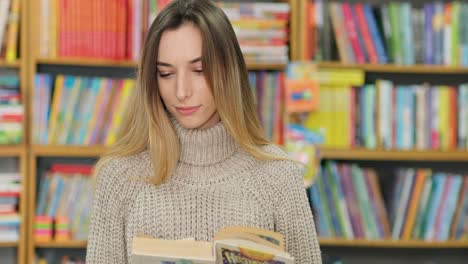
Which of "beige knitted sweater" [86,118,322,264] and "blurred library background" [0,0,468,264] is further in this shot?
"blurred library background" [0,0,468,264]

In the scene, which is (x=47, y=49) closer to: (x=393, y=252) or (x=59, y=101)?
(x=59, y=101)

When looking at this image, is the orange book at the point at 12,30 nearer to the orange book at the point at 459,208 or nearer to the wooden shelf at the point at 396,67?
the wooden shelf at the point at 396,67

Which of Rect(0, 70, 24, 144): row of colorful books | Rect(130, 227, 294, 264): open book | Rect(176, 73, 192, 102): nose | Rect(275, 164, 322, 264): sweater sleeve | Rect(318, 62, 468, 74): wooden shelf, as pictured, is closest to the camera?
Rect(130, 227, 294, 264): open book

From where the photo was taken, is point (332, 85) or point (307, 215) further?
point (332, 85)

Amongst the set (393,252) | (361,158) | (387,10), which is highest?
(387,10)

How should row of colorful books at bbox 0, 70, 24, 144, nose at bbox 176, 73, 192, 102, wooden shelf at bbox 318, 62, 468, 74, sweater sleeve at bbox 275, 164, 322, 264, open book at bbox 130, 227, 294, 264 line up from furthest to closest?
wooden shelf at bbox 318, 62, 468, 74
row of colorful books at bbox 0, 70, 24, 144
sweater sleeve at bbox 275, 164, 322, 264
nose at bbox 176, 73, 192, 102
open book at bbox 130, 227, 294, 264

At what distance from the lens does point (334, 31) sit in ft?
10.1

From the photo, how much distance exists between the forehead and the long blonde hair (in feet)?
0.04

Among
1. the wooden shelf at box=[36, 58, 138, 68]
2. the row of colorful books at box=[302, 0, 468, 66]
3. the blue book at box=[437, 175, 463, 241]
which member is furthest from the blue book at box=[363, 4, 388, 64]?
the wooden shelf at box=[36, 58, 138, 68]

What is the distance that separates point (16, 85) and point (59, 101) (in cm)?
18

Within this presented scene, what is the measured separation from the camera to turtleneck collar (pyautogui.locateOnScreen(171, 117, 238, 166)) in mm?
1639

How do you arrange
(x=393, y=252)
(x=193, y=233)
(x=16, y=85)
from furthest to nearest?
(x=393, y=252) < (x=16, y=85) < (x=193, y=233)

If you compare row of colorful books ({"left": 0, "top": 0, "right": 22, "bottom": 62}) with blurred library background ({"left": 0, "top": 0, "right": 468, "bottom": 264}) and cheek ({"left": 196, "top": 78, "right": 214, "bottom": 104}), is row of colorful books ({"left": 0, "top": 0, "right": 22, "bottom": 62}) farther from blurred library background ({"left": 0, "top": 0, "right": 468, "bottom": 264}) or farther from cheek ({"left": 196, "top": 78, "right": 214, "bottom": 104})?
cheek ({"left": 196, "top": 78, "right": 214, "bottom": 104})

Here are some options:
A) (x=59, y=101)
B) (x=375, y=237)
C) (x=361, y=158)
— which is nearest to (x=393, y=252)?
(x=375, y=237)
